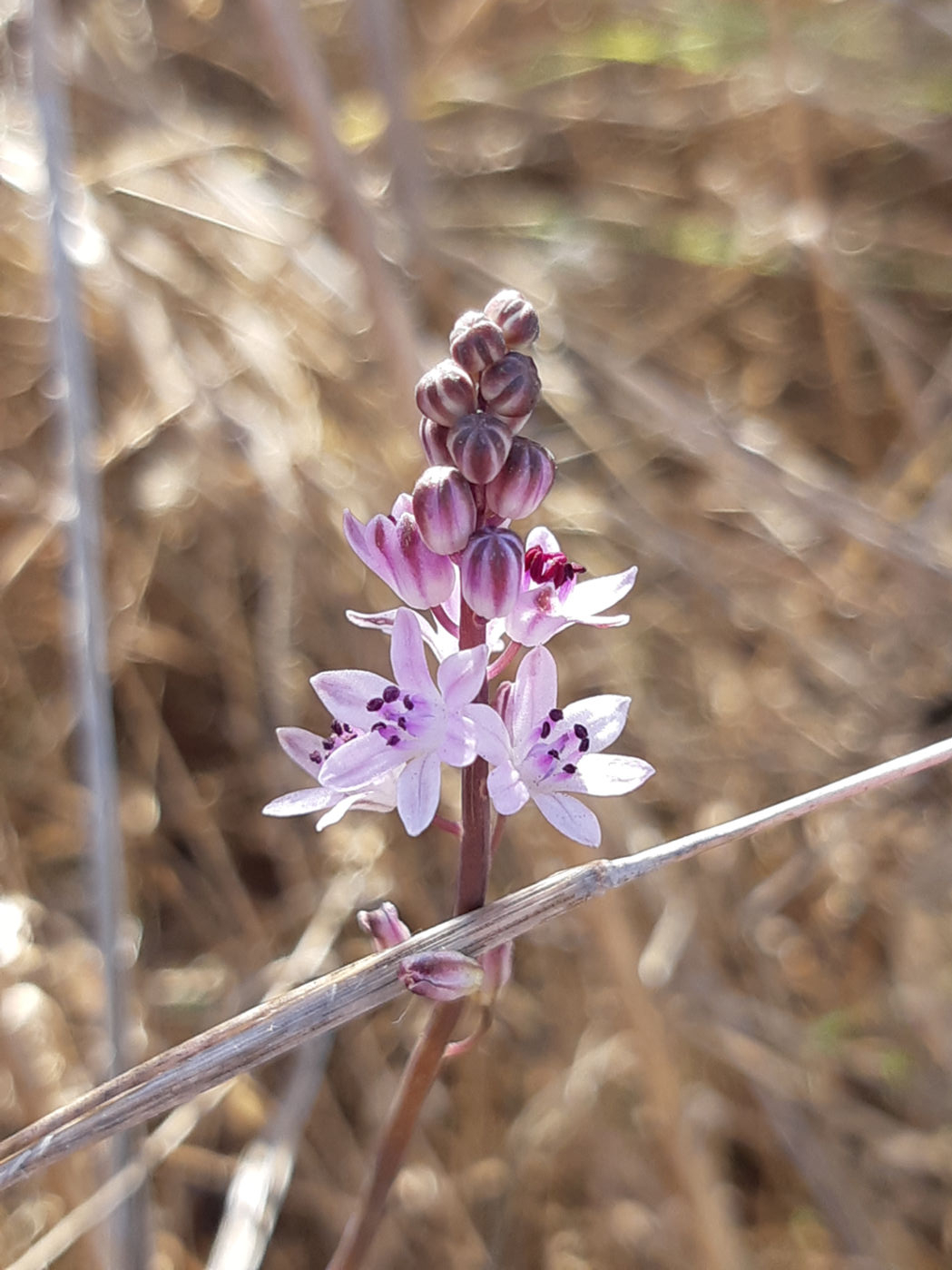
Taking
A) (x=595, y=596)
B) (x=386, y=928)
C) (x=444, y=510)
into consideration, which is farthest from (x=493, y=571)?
(x=386, y=928)

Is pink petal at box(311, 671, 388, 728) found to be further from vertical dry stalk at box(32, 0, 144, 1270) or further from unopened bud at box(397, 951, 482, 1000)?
vertical dry stalk at box(32, 0, 144, 1270)

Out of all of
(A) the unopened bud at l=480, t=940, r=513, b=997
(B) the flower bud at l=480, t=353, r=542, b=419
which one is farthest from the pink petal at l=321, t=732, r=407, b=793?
(B) the flower bud at l=480, t=353, r=542, b=419

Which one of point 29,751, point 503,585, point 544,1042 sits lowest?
point 544,1042

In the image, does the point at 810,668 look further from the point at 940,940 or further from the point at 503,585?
the point at 503,585

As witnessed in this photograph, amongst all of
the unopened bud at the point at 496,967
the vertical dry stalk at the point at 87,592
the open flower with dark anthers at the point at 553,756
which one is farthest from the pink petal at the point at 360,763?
the vertical dry stalk at the point at 87,592

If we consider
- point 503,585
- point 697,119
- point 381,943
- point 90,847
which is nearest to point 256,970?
point 90,847

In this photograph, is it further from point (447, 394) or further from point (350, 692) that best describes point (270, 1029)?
point (447, 394)

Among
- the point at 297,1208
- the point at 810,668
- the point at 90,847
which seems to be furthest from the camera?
the point at 810,668

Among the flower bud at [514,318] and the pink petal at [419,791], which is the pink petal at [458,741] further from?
the flower bud at [514,318]
